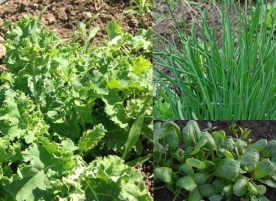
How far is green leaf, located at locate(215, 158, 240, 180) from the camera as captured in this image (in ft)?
6.44

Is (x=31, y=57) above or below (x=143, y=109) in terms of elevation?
above

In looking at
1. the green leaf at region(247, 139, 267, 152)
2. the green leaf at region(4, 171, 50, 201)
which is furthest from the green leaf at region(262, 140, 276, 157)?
the green leaf at region(4, 171, 50, 201)

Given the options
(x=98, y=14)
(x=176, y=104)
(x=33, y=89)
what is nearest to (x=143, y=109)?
(x=176, y=104)

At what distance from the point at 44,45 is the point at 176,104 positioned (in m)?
0.74

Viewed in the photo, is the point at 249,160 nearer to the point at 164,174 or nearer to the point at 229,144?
the point at 229,144

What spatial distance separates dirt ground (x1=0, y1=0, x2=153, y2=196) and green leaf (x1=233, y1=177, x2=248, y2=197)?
56.0 inches

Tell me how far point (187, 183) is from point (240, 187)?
0.67ft

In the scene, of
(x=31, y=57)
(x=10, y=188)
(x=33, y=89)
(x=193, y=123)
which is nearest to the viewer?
(x=10, y=188)

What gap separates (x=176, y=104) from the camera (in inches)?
81.2

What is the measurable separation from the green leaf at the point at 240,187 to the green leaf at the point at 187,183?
156 millimetres

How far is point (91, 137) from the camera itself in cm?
212

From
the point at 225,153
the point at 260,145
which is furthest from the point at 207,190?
the point at 260,145

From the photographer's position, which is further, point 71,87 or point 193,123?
point 71,87

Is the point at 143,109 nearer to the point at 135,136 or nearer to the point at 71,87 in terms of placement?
the point at 135,136
